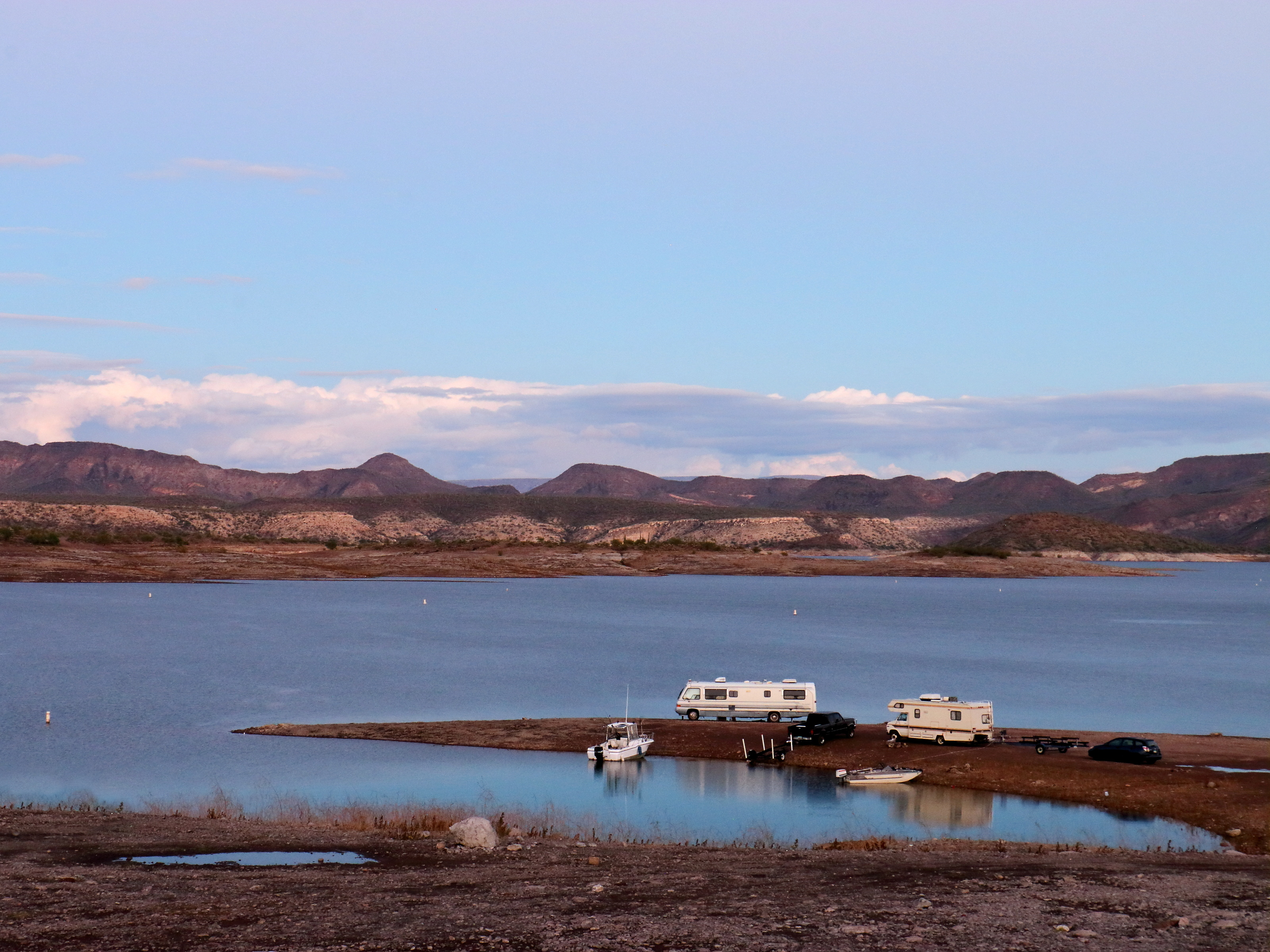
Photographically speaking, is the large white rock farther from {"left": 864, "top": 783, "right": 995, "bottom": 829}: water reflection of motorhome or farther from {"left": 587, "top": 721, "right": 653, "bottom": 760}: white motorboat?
{"left": 587, "top": 721, "right": 653, "bottom": 760}: white motorboat

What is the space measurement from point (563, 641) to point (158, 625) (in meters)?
37.0

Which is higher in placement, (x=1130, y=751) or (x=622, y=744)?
(x=1130, y=751)

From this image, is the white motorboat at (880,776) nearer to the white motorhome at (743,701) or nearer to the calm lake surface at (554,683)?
the calm lake surface at (554,683)

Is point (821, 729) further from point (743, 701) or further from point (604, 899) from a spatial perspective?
point (604, 899)

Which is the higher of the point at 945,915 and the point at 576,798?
the point at 945,915

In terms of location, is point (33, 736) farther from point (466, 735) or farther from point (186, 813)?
point (186, 813)

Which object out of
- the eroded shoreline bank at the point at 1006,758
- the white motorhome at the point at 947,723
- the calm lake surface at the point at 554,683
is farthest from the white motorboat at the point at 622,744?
the white motorhome at the point at 947,723

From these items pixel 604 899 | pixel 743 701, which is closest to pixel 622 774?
pixel 743 701

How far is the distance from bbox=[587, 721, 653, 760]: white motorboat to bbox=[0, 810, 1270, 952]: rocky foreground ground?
18555 mm

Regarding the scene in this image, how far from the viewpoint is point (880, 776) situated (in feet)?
136

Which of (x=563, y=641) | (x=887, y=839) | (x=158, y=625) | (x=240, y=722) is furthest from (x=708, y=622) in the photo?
(x=887, y=839)

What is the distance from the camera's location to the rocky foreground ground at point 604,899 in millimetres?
16688

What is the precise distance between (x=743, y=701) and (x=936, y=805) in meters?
17.0

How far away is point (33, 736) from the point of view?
159 feet
